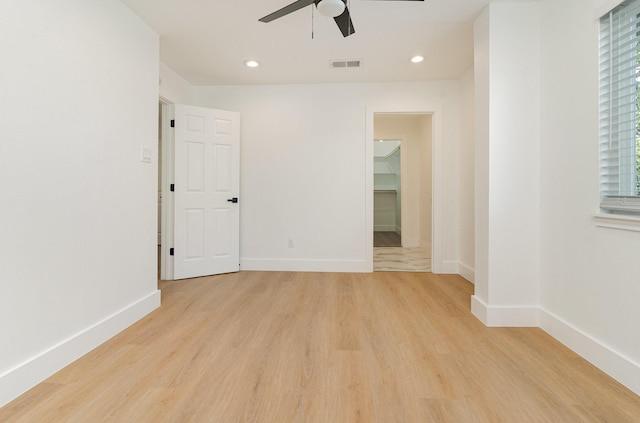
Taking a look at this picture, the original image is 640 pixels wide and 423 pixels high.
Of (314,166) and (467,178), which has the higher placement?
(314,166)

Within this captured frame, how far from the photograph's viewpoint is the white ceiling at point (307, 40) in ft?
7.73

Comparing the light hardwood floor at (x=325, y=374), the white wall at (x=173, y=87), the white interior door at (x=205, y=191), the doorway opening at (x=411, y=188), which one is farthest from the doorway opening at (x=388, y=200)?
the light hardwood floor at (x=325, y=374)

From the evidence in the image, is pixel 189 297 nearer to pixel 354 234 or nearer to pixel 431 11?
pixel 354 234

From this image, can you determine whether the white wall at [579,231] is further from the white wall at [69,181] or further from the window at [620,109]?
the white wall at [69,181]

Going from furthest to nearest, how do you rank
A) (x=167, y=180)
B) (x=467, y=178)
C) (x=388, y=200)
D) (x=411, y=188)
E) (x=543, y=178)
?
(x=388, y=200) → (x=411, y=188) → (x=467, y=178) → (x=167, y=180) → (x=543, y=178)

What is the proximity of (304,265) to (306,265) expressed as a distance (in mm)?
27

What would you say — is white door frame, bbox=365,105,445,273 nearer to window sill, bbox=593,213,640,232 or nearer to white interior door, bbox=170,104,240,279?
white interior door, bbox=170,104,240,279

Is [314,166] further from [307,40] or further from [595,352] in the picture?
[595,352]

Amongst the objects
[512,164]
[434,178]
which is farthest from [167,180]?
[512,164]

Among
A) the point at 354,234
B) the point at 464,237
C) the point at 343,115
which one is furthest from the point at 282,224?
the point at 464,237

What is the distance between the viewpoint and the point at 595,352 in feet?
5.62

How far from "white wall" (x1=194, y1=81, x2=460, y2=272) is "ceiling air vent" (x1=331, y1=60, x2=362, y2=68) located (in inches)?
20.5

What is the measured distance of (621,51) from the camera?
1.61m

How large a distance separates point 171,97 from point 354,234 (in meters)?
2.78
